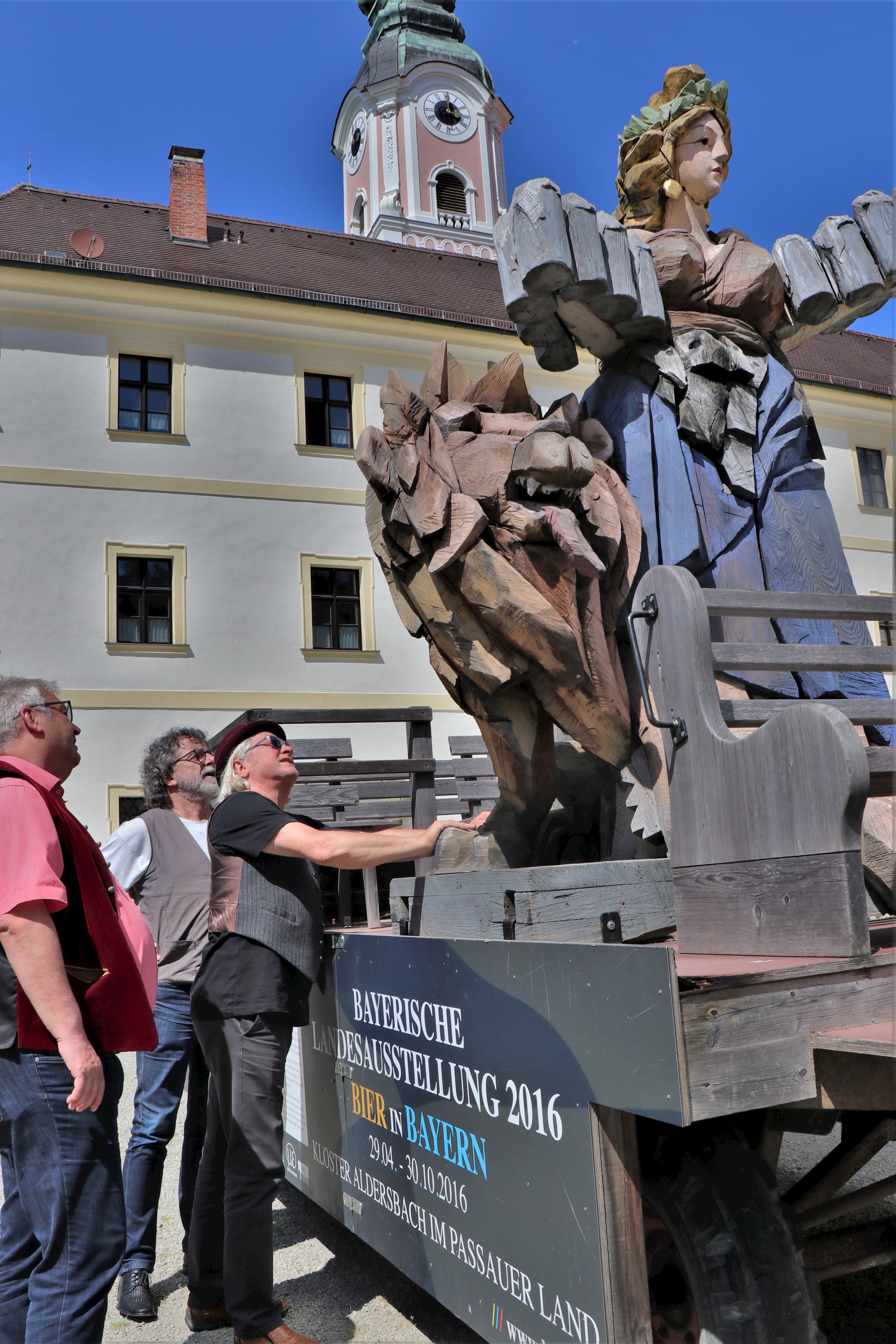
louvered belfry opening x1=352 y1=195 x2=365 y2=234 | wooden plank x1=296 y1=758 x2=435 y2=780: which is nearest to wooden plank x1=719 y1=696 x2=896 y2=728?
wooden plank x1=296 y1=758 x2=435 y2=780

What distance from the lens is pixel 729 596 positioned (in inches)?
89.2

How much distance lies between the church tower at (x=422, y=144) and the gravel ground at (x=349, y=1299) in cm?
2722

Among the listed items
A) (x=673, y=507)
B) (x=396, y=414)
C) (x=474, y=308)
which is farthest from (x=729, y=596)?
(x=474, y=308)

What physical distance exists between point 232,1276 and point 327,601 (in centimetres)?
1275

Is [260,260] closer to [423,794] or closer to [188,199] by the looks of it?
[188,199]

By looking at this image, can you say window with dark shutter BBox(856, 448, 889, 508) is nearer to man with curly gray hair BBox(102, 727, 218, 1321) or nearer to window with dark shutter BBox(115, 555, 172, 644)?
window with dark shutter BBox(115, 555, 172, 644)

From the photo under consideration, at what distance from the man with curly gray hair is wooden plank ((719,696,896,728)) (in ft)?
6.47

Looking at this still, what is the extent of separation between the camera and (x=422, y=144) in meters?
31.8

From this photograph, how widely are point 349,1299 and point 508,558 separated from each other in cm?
236

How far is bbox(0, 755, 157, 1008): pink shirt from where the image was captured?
222 centimetres

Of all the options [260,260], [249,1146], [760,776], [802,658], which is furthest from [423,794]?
[260,260]

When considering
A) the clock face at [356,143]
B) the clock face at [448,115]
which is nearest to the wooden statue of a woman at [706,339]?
the clock face at [448,115]

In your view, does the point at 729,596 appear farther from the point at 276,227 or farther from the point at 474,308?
the point at 276,227

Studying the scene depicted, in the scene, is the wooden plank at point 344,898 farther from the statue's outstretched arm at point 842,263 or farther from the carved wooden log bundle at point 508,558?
the statue's outstretched arm at point 842,263
